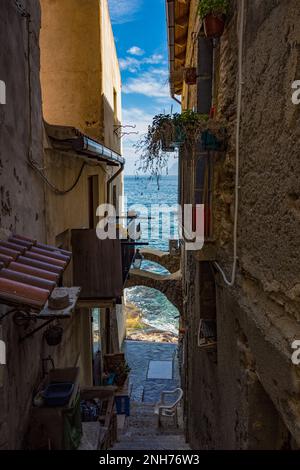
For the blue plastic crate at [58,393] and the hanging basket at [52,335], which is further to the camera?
the hanging basket at [52,335]

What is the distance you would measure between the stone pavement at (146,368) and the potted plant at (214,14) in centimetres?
1209

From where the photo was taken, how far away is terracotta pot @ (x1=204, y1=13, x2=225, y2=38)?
5.01m

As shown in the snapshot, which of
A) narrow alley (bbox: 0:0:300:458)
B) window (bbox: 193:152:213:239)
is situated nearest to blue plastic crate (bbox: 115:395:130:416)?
narrow alley (bbox: 0:0:300:458)

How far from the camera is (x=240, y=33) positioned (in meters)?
4.13

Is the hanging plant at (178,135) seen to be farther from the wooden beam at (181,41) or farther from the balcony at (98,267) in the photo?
the wooden beam at (181,41)

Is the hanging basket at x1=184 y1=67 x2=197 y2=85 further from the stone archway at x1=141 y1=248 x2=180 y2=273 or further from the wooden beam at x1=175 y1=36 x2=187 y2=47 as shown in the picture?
the stone archway at x1=141 y1=248 x2=180 y2=273

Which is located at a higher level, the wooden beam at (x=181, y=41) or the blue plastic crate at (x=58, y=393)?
the wooden beam at (x=181, y=41)

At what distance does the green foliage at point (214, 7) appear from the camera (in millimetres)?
4855

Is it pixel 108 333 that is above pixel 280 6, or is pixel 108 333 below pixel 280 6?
below

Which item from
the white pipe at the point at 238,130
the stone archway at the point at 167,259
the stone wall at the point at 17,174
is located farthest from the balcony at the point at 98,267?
the stone archway at the point at 167,259

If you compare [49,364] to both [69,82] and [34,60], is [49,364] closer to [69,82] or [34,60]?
[34,60]

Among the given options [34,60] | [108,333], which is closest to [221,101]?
[34,60]
